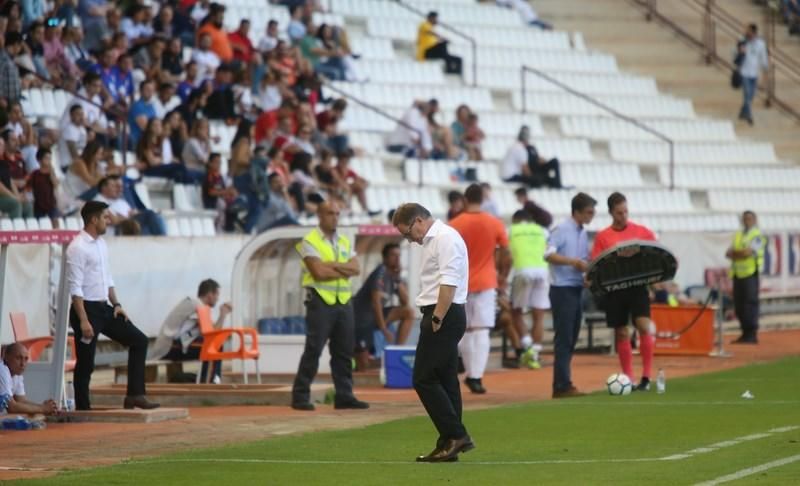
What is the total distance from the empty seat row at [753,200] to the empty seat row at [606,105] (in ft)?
9.51

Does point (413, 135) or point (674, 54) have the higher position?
point (674, 54)

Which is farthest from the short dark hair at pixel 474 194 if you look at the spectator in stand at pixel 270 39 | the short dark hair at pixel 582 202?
the spectator in stand at pixel 270 39

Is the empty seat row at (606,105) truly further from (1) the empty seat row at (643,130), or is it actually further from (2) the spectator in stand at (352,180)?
(2) the spectator in stand at (352,180)

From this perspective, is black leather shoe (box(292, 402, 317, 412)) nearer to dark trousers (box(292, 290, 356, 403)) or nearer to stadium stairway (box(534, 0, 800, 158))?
dark trousers (box(292, 290, 356, 403))

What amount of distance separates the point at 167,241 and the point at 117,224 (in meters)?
0.96

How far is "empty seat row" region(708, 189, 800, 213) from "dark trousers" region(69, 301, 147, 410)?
2165cm

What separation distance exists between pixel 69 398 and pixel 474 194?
490cm

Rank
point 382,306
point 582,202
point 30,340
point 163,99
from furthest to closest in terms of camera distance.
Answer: point 163,99 < point 382,306 < point 582,202 < point 30,340

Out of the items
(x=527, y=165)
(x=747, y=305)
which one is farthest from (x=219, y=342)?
→ (x=527, y=165)

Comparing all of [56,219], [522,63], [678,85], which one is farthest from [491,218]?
[678,85]

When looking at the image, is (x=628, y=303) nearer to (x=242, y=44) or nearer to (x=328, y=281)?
(x=328, y=281)

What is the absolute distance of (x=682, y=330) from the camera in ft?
85.1

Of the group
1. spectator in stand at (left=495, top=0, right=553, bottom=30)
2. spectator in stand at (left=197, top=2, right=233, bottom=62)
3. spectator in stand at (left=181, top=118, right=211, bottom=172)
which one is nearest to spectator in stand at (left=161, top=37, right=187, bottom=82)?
spectator in stand at (left=197, top=2, right=233, bottom=62)

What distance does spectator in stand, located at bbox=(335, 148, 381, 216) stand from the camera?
2916 centimetres
